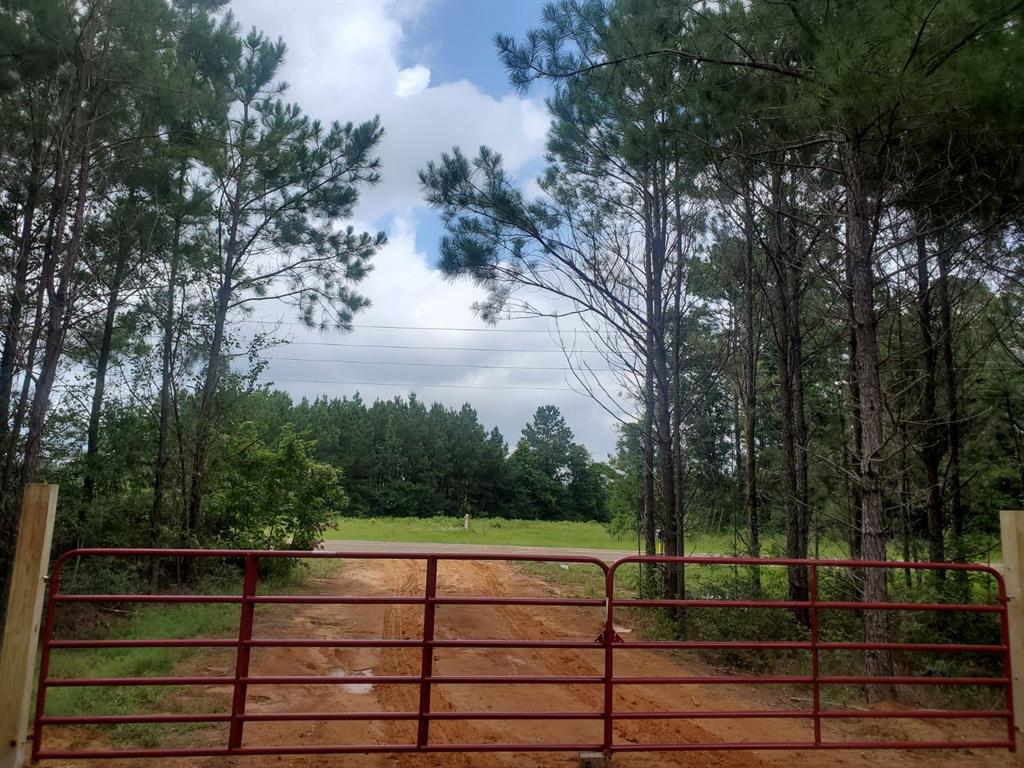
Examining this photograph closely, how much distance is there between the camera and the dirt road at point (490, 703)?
4414mm

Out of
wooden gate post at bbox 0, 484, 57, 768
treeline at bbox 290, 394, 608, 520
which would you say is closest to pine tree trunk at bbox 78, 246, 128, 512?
wooden gate post at bbox 0, 484, 57, 768

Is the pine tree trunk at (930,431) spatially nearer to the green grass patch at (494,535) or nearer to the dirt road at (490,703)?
the dirt road at (490,703)

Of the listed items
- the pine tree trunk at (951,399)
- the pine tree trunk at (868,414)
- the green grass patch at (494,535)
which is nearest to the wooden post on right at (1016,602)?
the pine tree trunk at (868,414)

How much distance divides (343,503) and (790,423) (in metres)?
9.58

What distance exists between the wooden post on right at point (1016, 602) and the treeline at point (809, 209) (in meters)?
1.69

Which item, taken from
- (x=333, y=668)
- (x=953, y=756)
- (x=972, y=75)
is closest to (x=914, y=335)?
(x=972, y=75)

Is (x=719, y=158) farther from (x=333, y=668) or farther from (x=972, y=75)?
Result: (x=333, y=668)

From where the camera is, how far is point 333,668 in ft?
23.0

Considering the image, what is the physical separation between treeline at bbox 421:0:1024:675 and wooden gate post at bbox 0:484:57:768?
18.1 feet

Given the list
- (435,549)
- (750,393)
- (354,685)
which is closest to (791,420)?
(750,393)

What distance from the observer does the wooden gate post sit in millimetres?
A: 3604

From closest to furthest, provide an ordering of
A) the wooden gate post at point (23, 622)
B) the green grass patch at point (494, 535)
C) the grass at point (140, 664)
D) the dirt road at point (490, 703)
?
the wooden gate post at point (23, 622)
the dirt road at point (490, 703)
the grass at point (140, 664)
the green grass patch at point (494, 535)

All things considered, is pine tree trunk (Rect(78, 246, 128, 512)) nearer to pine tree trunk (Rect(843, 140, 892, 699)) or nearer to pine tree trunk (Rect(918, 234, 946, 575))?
pine tree trunk (Rect(843, 140, 892, 699))

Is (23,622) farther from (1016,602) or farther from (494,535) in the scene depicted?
(494,535)
